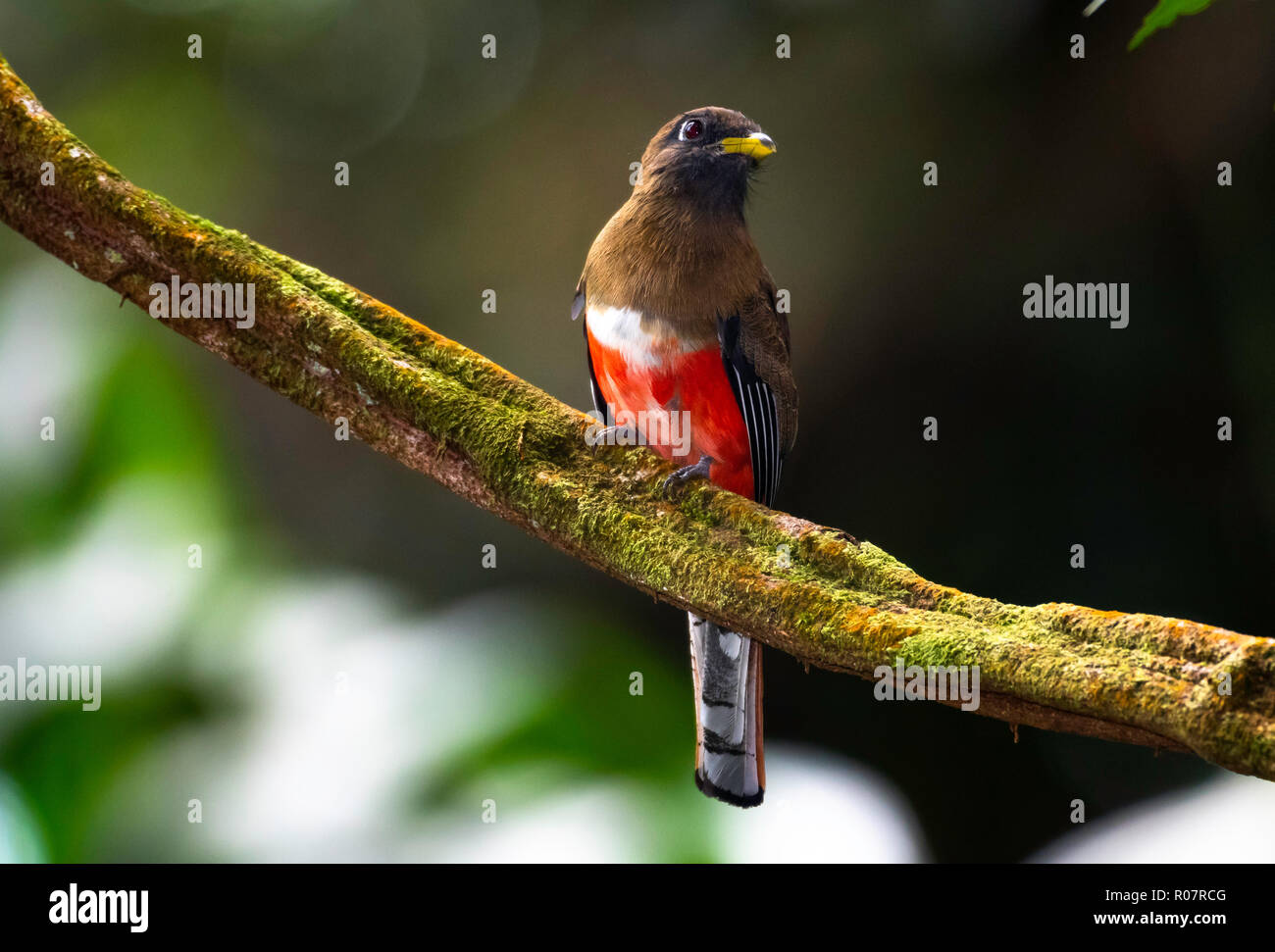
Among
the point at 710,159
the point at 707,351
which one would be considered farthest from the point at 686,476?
the point at 710,159

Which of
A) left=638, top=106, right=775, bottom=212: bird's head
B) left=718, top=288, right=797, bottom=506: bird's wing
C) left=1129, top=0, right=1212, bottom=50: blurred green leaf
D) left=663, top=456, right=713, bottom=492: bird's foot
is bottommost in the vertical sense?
left=663, top=456, right=713, bottom=492: bird's foot

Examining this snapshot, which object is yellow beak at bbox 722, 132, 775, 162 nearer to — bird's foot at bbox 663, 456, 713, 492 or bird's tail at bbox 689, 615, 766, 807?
bird's foot at bbox 663, 456, 713, 492

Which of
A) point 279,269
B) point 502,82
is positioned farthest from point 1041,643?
point 502,82

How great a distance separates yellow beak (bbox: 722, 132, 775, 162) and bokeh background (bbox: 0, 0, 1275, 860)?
0.91 meters

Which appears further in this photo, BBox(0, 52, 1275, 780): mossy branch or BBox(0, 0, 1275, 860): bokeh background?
BBox(0, 0, 1275, 860): bokeh background

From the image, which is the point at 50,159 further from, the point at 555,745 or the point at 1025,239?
the point at 1025,239

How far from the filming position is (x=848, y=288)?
4465 millimetres

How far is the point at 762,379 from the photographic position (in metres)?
2.69

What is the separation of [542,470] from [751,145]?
1.10m

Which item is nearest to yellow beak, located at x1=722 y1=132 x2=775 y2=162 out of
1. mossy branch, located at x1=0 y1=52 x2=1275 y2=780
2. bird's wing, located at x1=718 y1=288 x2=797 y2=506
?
bird's wing, located at x1=718 y1=288 x2=797 y2=506

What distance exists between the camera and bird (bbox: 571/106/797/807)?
257 cm

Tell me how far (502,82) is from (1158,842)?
4.02 meters

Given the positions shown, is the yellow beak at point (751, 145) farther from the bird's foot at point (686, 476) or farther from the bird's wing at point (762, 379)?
the bird's foot at point (686, 476)

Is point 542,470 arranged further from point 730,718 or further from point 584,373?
point 584,373
